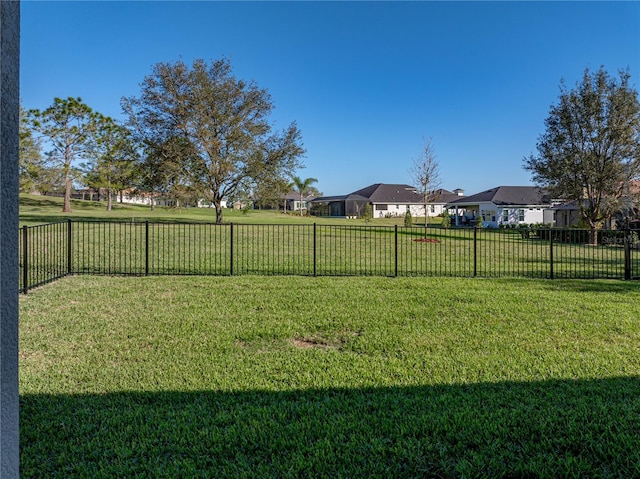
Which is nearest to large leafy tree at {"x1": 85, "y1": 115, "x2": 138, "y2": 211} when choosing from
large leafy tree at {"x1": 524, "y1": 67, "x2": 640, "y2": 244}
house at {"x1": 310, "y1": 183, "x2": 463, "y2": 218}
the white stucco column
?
house at {"x1": 310, "y1": 183, "x2": 463, "y2": 218}

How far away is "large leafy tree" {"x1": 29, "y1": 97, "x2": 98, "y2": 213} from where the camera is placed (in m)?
32.9

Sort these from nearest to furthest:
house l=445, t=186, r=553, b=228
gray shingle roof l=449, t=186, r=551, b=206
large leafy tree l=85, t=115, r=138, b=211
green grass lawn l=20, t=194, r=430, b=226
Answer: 1. green grass lawn l=20, t=194, r=430, b=226
2. large leafy tree l=85, t=115, r=138, b=211
3. house l=445, t=186, r=553, b=228
4. gray shingle roof l=449, t=186, r=551, b=206

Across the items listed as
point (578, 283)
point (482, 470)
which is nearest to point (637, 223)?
point (578, 283)

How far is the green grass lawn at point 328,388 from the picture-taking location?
7.77 feet

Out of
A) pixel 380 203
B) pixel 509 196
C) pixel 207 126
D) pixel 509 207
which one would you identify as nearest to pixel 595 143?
pixel 509 207

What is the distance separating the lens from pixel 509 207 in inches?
1538

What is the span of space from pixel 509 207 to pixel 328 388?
40.4 meters

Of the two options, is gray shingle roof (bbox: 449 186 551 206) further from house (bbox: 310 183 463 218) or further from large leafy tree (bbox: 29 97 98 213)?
large leafy tree (bbox: 29 97 98 213)

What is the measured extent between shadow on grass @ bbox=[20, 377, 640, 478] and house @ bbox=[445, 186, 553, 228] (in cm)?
3694

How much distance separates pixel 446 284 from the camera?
7770 millimetres

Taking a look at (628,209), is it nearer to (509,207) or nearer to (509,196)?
(509,207)

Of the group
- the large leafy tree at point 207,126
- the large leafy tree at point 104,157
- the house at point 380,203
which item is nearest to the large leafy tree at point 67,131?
the large leafy tree at point 104,157

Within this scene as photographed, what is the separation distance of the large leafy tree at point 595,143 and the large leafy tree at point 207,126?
15.9m

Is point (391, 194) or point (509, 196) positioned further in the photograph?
point (391, 194)
